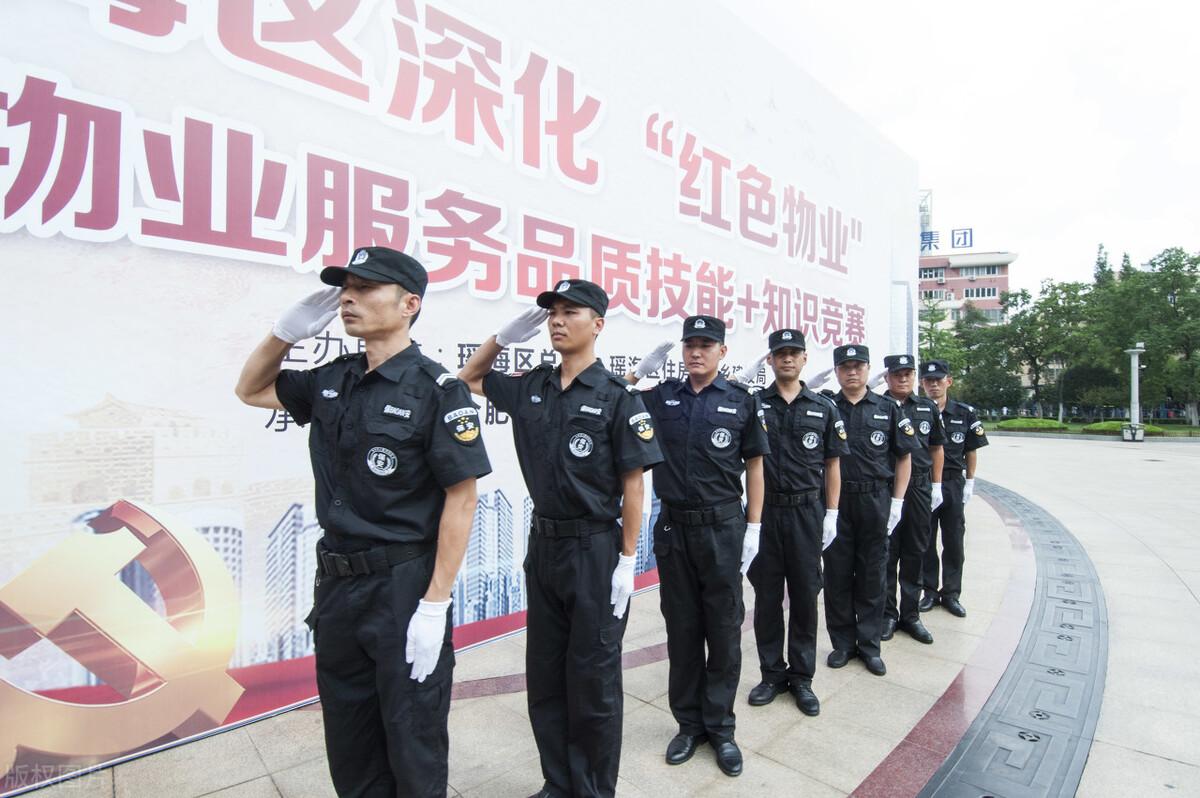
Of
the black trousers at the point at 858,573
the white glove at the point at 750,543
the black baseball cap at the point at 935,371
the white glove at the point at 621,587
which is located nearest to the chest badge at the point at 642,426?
the white glove at the point at 621,587

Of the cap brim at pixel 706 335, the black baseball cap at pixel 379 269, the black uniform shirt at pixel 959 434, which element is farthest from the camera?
the black uniform shirt at pixel 959 434

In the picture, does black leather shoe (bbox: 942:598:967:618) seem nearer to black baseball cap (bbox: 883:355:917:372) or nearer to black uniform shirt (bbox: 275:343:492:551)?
black baseball cap (bbox: 883:355:917:372)

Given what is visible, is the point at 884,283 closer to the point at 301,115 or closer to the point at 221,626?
the point at 301,115

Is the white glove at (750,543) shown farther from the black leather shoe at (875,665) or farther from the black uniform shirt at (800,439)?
the black leather shoe at (875,665)

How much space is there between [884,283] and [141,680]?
382 inches

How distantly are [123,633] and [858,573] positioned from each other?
4.06 m

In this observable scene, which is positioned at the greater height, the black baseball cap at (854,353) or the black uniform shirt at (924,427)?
the black baseball cap at (854,353)

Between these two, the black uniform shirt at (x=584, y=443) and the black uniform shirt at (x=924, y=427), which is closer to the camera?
the black uniform shirt at (x=584, y=443)

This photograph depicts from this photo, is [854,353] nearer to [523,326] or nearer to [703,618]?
[703,618]

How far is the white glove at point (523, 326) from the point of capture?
2490 mm

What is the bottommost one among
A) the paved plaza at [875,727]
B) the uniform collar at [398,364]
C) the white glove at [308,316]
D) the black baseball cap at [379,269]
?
the paved plaza at [875,727]

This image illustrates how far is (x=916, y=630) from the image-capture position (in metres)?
4.30

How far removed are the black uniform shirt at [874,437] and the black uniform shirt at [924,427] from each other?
0.36 m

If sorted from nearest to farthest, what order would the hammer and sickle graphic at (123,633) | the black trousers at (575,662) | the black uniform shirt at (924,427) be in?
the black trousers at (575,662), the hammer and sickle graphic at (123,633), the black uniform shirt at (924,427)
